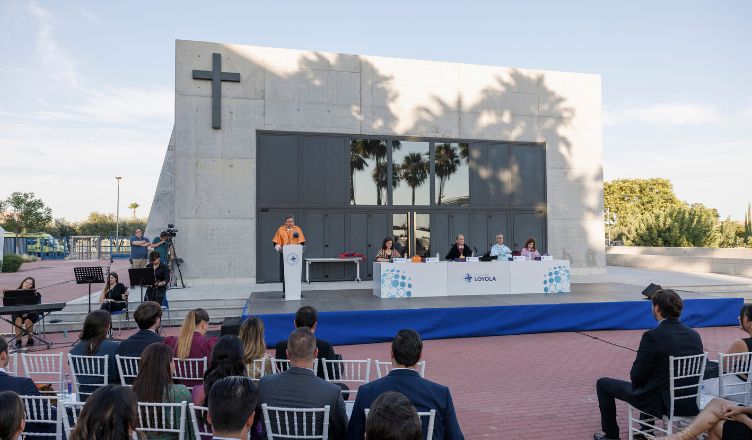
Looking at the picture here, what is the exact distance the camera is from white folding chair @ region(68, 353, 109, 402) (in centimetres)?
369

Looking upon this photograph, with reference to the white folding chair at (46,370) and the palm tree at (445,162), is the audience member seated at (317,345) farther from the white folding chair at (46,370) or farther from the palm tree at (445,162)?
the palm tree at (445,162)

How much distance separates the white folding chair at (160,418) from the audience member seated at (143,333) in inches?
42.5

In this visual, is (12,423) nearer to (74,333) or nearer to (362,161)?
(74,333)

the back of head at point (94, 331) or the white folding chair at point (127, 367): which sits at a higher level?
the back of head at point (94, 331)

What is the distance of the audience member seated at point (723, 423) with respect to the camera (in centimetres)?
275

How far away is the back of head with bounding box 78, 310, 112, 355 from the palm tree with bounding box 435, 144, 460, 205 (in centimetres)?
1241

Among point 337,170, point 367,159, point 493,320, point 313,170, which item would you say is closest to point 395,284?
point 493,320

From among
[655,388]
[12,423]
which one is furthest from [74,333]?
[655,388]

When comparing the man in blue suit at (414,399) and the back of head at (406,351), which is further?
the back of head at (406,351)

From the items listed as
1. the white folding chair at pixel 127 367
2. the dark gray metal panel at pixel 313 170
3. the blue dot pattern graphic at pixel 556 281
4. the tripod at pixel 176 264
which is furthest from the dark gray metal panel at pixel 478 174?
the white folding chair at pixel 127 367

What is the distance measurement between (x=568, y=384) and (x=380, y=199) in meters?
9.80

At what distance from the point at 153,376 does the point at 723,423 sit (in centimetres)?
349

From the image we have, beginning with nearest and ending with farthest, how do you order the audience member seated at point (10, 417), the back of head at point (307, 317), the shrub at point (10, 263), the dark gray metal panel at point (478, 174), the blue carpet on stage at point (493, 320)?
the audience member seated at point (10, 417), the back of head at point (307, 317), the blue carpet on stage at point (493, 320), the dark gray metal panel at point (478, 174), the shrub at point (10, 263)

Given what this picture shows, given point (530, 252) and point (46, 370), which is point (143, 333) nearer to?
point (46, 370)
